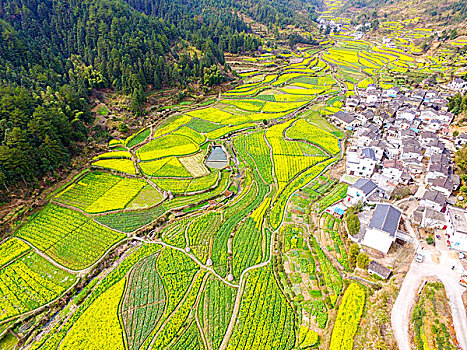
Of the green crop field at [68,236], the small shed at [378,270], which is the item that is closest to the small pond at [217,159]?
the green crop field at [68,236]

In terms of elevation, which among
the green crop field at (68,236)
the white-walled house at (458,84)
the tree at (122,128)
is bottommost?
the green crop field at (68,236)

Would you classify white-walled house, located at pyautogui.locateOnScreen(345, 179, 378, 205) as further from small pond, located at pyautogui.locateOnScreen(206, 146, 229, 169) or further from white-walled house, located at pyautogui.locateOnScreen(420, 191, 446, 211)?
small pond, located at pyautogui.locateOnScreen(206, 146, 229, 169)

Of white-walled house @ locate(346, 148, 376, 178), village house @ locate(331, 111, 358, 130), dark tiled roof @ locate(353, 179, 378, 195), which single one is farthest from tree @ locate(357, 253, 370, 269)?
village house @ locate(331, 111, 358, 130)

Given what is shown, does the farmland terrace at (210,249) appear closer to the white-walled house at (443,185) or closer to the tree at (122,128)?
the tree at (122,128)

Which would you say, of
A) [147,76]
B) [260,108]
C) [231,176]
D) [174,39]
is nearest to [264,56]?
[174,39]

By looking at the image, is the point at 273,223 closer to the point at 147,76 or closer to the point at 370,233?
the point at 370,233

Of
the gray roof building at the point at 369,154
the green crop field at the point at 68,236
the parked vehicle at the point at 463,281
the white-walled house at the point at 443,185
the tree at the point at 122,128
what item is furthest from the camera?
the tree at the point at 122,128

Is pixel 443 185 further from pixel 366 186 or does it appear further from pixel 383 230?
pixel 383 230

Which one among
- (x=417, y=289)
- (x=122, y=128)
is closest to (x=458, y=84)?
(x=417, y=289)
